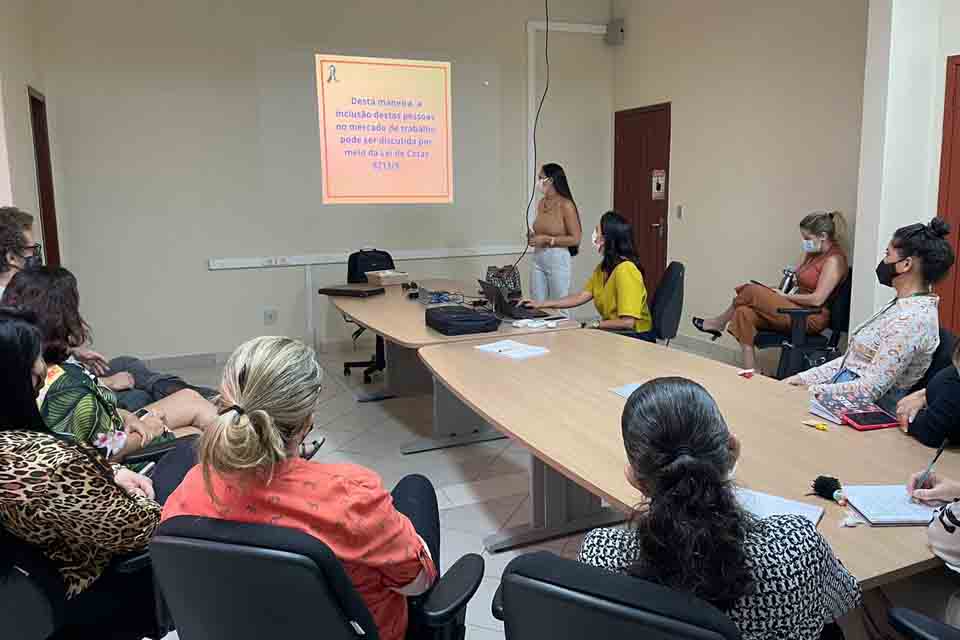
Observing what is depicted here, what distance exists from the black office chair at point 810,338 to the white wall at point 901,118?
0.31 m

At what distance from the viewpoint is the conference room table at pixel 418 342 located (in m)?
3.40

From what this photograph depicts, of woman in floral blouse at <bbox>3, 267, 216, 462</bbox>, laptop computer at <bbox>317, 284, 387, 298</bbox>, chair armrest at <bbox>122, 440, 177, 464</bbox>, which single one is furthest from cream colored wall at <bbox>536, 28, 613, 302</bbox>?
chair armrest at <bbox>122, 440, 177, 464</bbox>

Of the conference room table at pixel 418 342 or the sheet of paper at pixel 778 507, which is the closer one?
the sheet of paper at pixel 778 507

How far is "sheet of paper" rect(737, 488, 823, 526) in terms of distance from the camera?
4.92 feet

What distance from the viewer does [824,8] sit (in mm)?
4531

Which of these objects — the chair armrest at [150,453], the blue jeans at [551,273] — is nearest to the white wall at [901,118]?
the blue jeans at [551,273]

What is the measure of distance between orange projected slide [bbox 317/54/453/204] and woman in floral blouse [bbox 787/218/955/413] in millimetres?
4252

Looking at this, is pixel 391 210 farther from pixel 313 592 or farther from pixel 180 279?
pixel 313 592

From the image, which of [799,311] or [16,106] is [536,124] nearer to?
[799,311]

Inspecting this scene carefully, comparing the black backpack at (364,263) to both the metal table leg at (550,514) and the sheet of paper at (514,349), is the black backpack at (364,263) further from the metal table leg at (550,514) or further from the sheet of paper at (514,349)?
the metal table leg at (550,514)

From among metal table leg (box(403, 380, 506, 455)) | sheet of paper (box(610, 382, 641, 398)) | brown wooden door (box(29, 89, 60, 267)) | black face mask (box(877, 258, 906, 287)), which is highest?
brown wooden door (box(29, 89, 60, 267))

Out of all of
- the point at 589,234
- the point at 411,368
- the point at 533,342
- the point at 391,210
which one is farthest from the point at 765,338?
the point at 391,210

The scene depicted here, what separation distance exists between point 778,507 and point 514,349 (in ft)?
5.52

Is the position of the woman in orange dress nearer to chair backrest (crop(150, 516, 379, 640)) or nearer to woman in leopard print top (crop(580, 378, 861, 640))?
woman in leopard print top (crop(580, 378, 861, 640))
